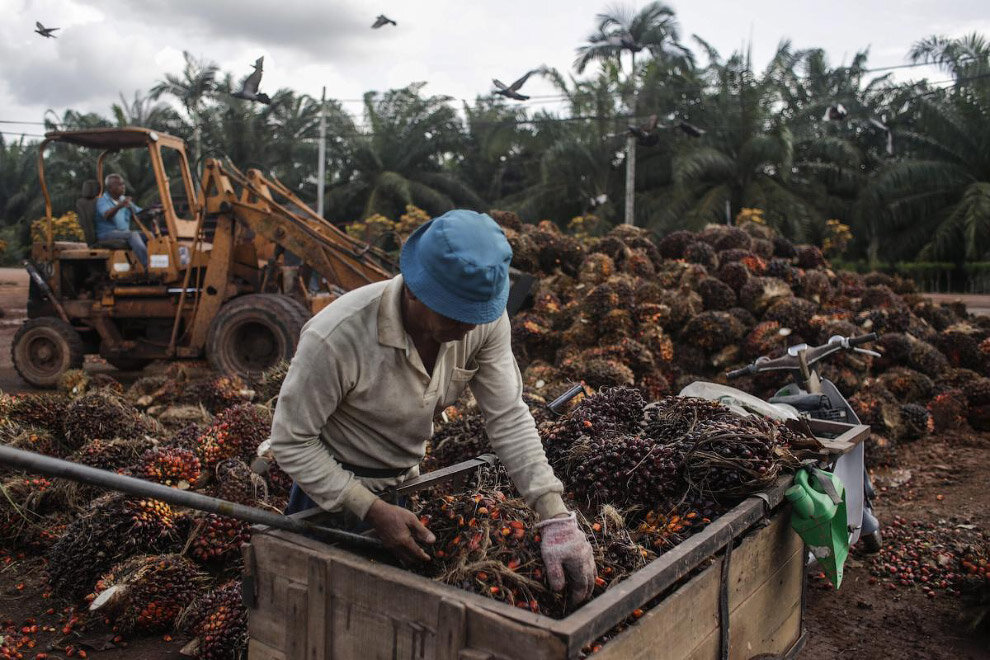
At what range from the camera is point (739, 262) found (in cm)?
938

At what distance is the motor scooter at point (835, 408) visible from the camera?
3.78 m

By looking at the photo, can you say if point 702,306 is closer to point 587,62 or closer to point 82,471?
point 82,471

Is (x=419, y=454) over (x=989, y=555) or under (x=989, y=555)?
over

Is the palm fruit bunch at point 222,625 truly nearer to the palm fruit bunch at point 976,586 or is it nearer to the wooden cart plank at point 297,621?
the wooden cart plank at point 297,621

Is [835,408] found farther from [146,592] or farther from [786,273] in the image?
[786,273]

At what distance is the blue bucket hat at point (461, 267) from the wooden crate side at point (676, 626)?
3.05 feet

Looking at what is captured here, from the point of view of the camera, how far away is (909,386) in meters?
7.98

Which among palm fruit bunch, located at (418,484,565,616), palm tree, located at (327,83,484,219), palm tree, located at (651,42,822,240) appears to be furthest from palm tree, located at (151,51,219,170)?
palm fruit bunch, located at (418,484,565,616)

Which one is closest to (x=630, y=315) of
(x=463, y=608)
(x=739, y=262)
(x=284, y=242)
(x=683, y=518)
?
(x=739, y=262)

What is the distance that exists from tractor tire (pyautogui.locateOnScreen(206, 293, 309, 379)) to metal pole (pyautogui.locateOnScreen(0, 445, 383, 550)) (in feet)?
20.0

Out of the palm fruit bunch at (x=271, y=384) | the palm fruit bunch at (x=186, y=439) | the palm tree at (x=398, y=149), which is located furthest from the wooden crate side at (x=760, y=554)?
the palm tree at (x=398, y=149)

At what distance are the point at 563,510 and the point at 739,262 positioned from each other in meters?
7.68

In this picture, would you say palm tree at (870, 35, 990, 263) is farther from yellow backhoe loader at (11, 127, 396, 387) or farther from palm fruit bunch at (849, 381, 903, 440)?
yellow backhoe loader at (11, 127, 396, 387)

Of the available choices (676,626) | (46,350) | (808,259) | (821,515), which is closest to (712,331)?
(808,259)
